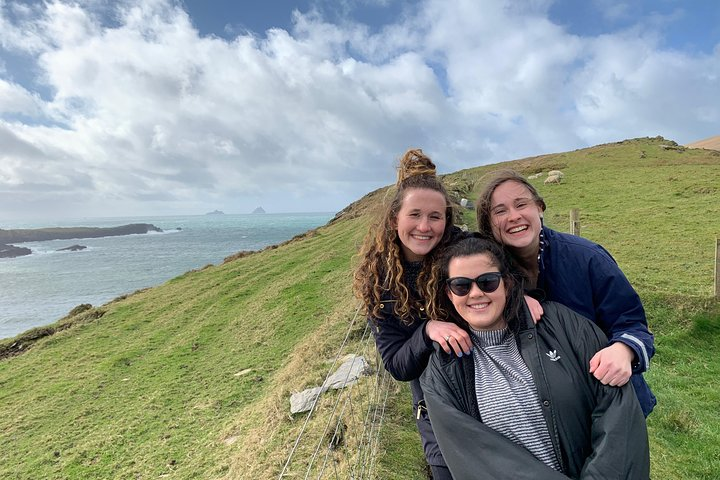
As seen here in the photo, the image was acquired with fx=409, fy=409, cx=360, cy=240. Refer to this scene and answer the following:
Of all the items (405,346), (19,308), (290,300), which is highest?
(405,346)

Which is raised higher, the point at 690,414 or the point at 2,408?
the point at 690,414

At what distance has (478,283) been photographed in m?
2.05

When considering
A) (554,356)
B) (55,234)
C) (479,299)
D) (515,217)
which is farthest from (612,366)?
(55,234)

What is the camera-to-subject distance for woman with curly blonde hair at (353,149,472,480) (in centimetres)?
227

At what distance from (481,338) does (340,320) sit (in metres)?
6.89

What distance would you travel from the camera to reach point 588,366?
5.90 feet

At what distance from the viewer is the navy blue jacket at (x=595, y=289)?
1.97 m

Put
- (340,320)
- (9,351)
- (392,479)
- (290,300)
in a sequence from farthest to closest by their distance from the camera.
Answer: (9,351)
(290,300)
(340,320)
(392,479)

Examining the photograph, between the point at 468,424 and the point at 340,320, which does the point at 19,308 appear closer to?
the point at 340,320

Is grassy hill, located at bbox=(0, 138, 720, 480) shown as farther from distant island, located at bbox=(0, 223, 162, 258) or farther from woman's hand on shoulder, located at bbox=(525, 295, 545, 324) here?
distant island, located at bbox=(0, 223, 162, 258)

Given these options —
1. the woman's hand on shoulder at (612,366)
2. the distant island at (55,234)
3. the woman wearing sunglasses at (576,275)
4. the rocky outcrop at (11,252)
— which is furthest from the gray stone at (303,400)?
the distant island at (55,234)

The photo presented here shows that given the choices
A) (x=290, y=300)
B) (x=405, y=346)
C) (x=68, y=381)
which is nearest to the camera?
(x=405, y=346)

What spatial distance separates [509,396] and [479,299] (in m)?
0.46

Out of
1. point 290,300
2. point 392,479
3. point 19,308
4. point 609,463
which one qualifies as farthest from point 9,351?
point 19,308
